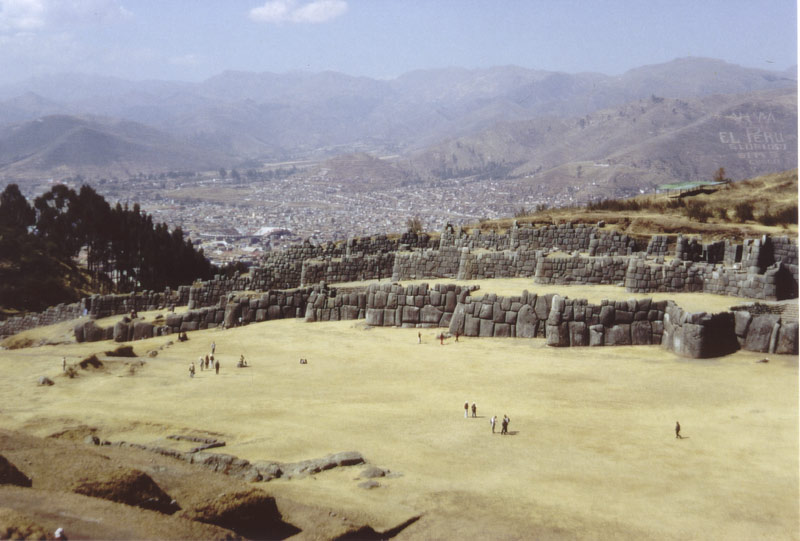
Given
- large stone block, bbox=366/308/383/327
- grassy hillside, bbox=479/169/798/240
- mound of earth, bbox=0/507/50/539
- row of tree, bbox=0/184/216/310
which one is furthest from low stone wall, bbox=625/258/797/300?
row of tree, bbox=0/184/216/310

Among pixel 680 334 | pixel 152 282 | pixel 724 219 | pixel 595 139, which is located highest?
pixel 595 139

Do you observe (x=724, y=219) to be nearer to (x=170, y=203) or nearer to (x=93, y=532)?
(x=93, y=532)

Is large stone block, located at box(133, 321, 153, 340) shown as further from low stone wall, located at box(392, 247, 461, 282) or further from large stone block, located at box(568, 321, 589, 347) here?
large stone block, located at box(568, 321, 589, 347)

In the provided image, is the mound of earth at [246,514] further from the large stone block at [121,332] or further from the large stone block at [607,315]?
the large stone block at [121,332]

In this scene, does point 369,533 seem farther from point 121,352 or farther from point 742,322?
point 121,352

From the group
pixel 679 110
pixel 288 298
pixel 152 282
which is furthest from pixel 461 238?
pixel 679 110

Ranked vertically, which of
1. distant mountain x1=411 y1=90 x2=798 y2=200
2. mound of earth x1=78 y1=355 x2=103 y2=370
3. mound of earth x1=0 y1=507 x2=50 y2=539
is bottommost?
mound of earth x1=78 y1=355 x2=103 y2=370
